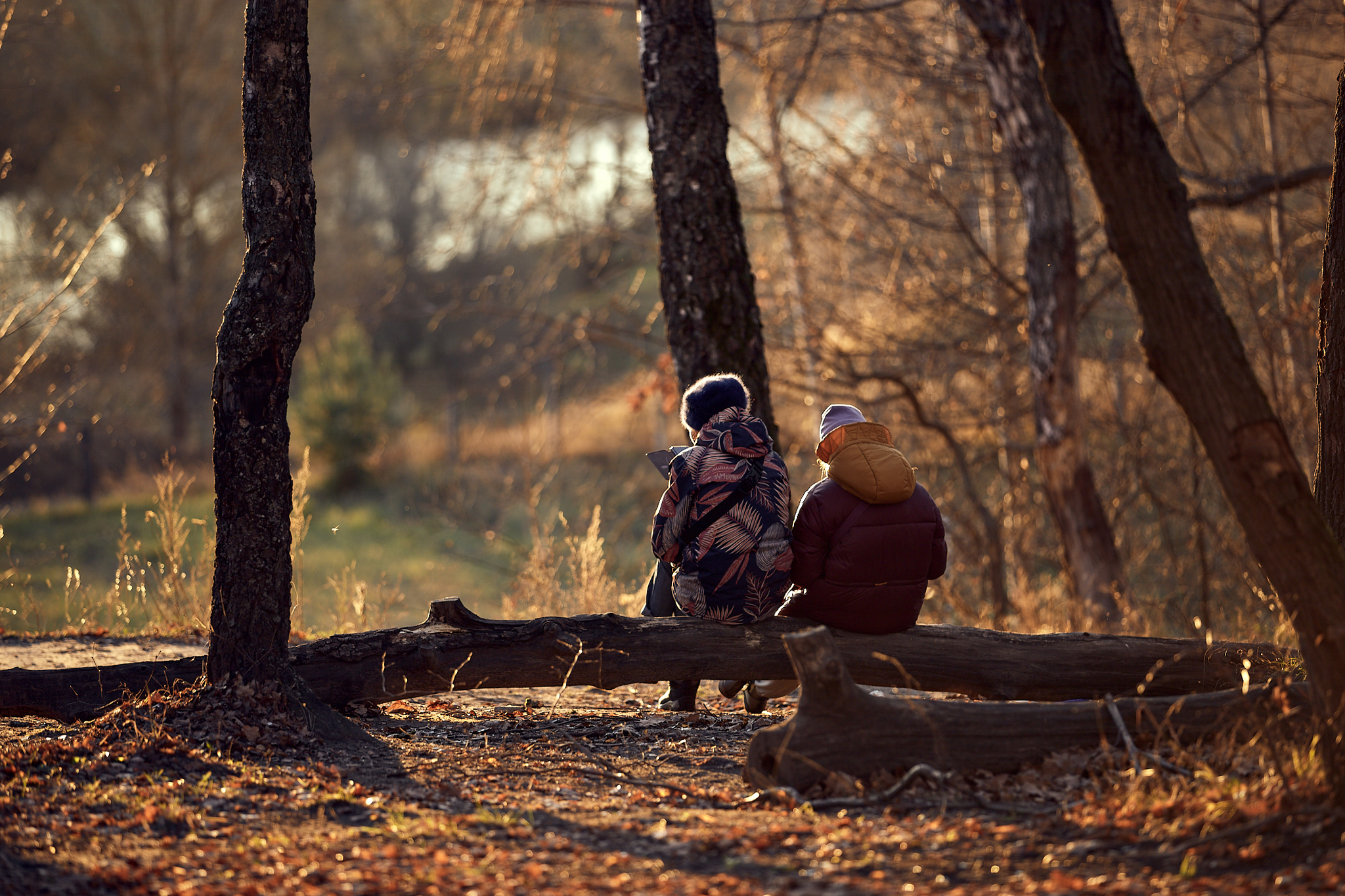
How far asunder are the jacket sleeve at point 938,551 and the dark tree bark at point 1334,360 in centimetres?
154

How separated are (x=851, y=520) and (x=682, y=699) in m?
1.45

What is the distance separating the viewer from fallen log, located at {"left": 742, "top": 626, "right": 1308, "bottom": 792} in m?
3.56

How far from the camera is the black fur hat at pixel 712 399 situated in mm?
4617

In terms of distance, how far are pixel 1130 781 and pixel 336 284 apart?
24.5 metres

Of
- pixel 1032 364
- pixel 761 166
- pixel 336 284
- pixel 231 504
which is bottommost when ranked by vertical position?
pixel 231 504

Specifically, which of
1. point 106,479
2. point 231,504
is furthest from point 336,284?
point 231,504

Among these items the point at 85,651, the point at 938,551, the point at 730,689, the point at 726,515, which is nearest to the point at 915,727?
the point at 938,551

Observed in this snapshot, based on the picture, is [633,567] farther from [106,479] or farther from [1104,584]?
[106,479]

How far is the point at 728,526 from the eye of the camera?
4512mm

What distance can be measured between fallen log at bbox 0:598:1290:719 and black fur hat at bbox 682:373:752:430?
2.98ft

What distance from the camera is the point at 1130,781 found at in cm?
336

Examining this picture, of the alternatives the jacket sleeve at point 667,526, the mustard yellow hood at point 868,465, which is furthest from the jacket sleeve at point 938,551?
the jacket sleeve at point 667,526

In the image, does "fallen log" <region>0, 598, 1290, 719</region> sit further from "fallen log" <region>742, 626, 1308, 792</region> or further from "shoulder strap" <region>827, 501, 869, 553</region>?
"fallen log" <region>742, 626, 1308, 792</region>

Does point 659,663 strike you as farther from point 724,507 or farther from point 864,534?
point 864,534
